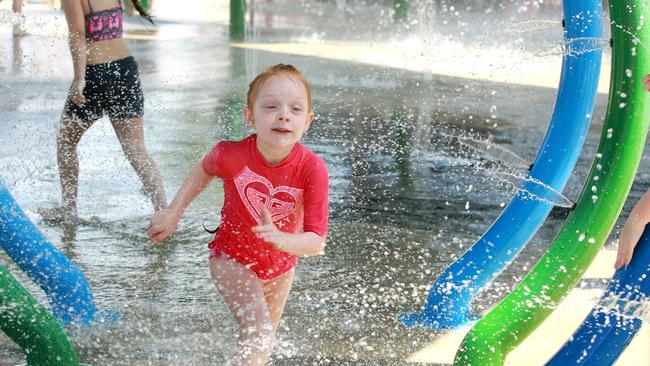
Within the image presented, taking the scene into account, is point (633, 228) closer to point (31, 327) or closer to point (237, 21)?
point (31, 327)

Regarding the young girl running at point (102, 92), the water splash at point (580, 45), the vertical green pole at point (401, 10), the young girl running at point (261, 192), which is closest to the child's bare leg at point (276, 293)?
the young girl running at point (261, 192)

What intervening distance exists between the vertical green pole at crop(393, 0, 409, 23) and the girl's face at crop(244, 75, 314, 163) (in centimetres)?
1163

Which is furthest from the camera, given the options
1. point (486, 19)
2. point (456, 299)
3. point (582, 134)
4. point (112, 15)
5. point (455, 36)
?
point (486, 19)

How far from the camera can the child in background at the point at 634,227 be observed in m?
2.91

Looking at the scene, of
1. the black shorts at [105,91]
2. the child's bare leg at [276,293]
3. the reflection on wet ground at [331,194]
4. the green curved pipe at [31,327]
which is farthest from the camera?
the black shorts at [105,91]

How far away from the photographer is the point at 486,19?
16.8 meters

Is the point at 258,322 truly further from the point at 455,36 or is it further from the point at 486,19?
the point at 486,19

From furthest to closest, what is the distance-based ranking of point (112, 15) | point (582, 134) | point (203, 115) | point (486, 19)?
point (486, 19) < point (203, 115) < point (112, 15) < point (582, 134)

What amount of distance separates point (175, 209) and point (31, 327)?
1.83 ft

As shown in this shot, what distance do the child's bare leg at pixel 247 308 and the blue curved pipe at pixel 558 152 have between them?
0.89 metres

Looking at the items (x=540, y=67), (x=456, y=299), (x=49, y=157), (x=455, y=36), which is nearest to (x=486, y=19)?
(x=455, y=36)

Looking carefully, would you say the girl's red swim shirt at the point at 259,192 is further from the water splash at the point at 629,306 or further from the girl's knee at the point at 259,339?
the water splash at the point at 629,306

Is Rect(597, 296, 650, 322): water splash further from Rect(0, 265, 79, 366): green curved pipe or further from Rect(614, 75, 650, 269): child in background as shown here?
Rect(0, 265, 79, 366): green curved pipe

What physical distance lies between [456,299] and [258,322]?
100 centimetres
